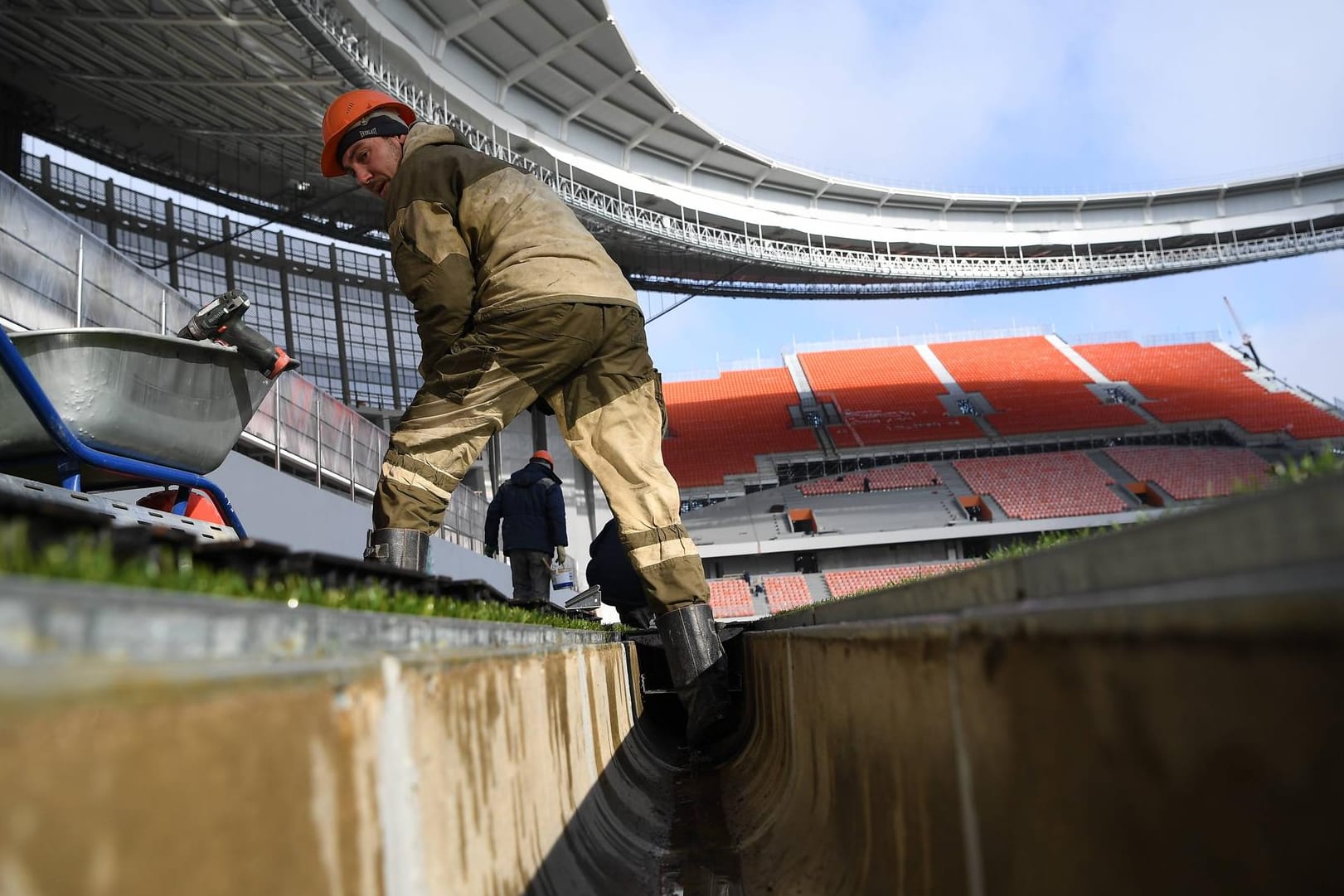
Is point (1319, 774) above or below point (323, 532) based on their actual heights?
below

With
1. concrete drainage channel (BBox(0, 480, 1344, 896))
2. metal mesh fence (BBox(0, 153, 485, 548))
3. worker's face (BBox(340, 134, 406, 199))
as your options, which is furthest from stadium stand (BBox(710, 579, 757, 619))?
concrete drainage channel (BBox(0, 480, 1344, 896))

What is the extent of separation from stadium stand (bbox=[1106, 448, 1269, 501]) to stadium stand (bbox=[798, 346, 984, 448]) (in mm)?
4957

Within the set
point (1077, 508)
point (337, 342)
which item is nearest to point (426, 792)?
point (337, 342)

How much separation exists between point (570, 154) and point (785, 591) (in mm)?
13266

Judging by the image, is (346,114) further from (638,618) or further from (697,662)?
(638,618)

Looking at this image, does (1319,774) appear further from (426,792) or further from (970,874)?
(426,792)

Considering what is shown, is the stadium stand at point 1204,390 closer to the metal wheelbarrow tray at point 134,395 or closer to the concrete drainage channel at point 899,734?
the metal wheelbarrow tray at point 134,395

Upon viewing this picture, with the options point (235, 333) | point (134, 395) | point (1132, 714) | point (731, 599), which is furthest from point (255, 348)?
point (731, 599)

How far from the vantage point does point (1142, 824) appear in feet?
2.12

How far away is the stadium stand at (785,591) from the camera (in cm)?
2625

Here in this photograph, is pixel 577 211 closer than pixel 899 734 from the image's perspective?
No

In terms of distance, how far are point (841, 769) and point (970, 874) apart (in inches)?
28.2

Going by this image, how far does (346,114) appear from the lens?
3.17 meters

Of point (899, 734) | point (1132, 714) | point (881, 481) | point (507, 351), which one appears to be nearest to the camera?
point (1132, 714)
